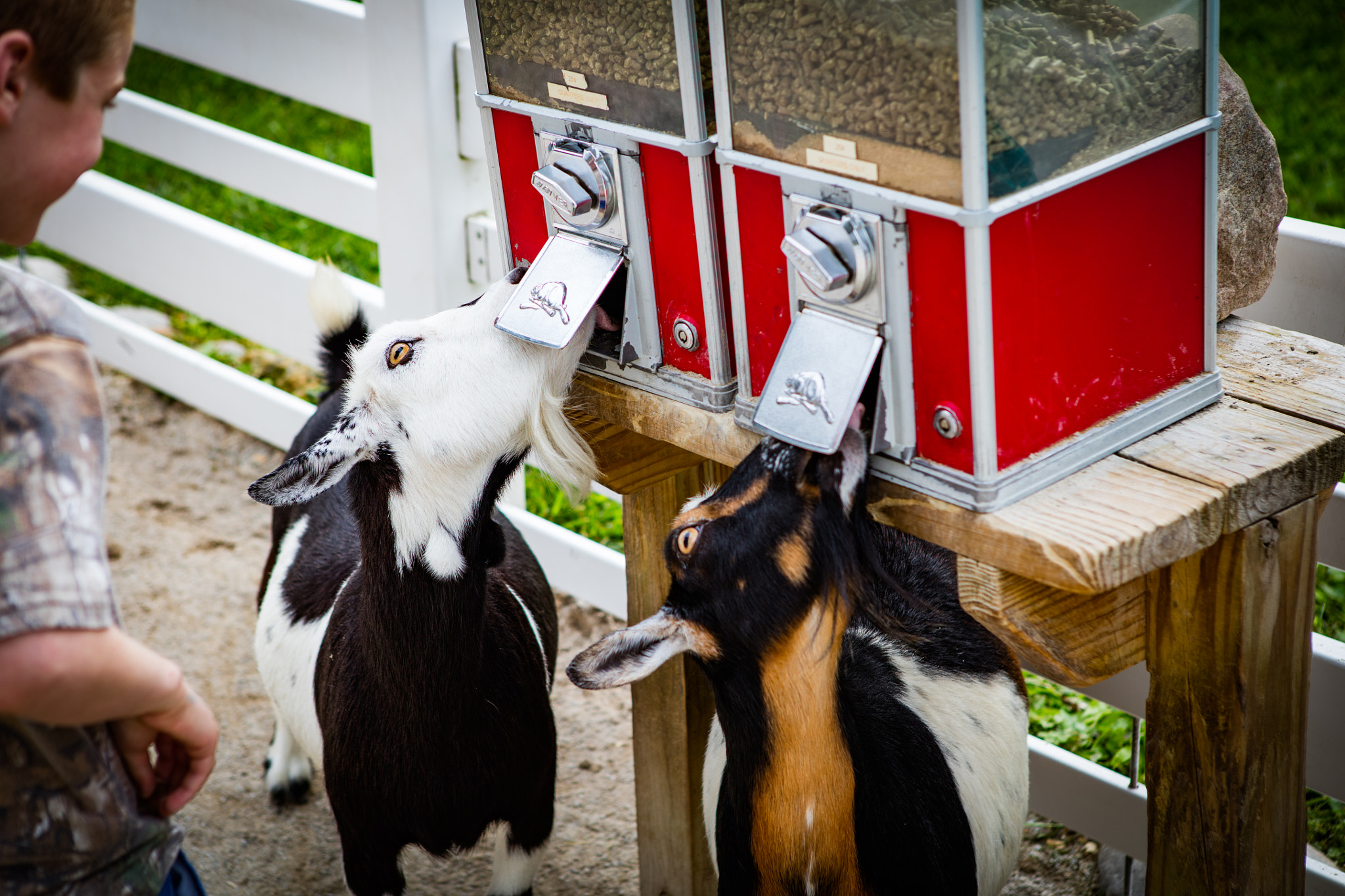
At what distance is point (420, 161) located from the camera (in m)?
3.04

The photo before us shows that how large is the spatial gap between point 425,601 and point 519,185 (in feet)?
2.06

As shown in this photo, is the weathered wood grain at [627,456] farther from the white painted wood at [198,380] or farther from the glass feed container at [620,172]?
the white painted wood at [198,380]

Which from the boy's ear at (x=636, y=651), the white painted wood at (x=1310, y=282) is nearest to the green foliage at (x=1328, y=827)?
the white painted wood at (x=1310, y=282)

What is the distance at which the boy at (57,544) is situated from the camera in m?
1.05

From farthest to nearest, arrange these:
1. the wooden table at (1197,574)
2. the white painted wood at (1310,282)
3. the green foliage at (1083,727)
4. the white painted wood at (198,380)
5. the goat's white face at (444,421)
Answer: the white painted wood at (198,380), the green foliage at (1083,727), the white painted wood at (1310,282), the goat's white face at (444,421), the wooden table at (1197,574)

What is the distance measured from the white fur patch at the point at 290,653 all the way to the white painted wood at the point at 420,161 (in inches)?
32.1

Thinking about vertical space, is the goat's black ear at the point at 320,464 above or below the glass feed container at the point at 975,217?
below

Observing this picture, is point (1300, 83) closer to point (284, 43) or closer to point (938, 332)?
point (284, 43)

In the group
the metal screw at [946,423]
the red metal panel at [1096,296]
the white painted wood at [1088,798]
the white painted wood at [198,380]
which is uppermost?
the red metal panel at [1096,296]

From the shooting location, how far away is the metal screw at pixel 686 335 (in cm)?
162

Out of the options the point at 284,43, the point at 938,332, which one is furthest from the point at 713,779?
the point at 284,43

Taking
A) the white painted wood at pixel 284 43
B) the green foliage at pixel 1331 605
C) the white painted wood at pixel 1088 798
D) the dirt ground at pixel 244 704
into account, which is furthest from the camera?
the white painted wood at pixel 284 43

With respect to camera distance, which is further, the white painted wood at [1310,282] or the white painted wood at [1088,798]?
the white painted wood at [1088,798]

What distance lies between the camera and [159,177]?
6.02 m
